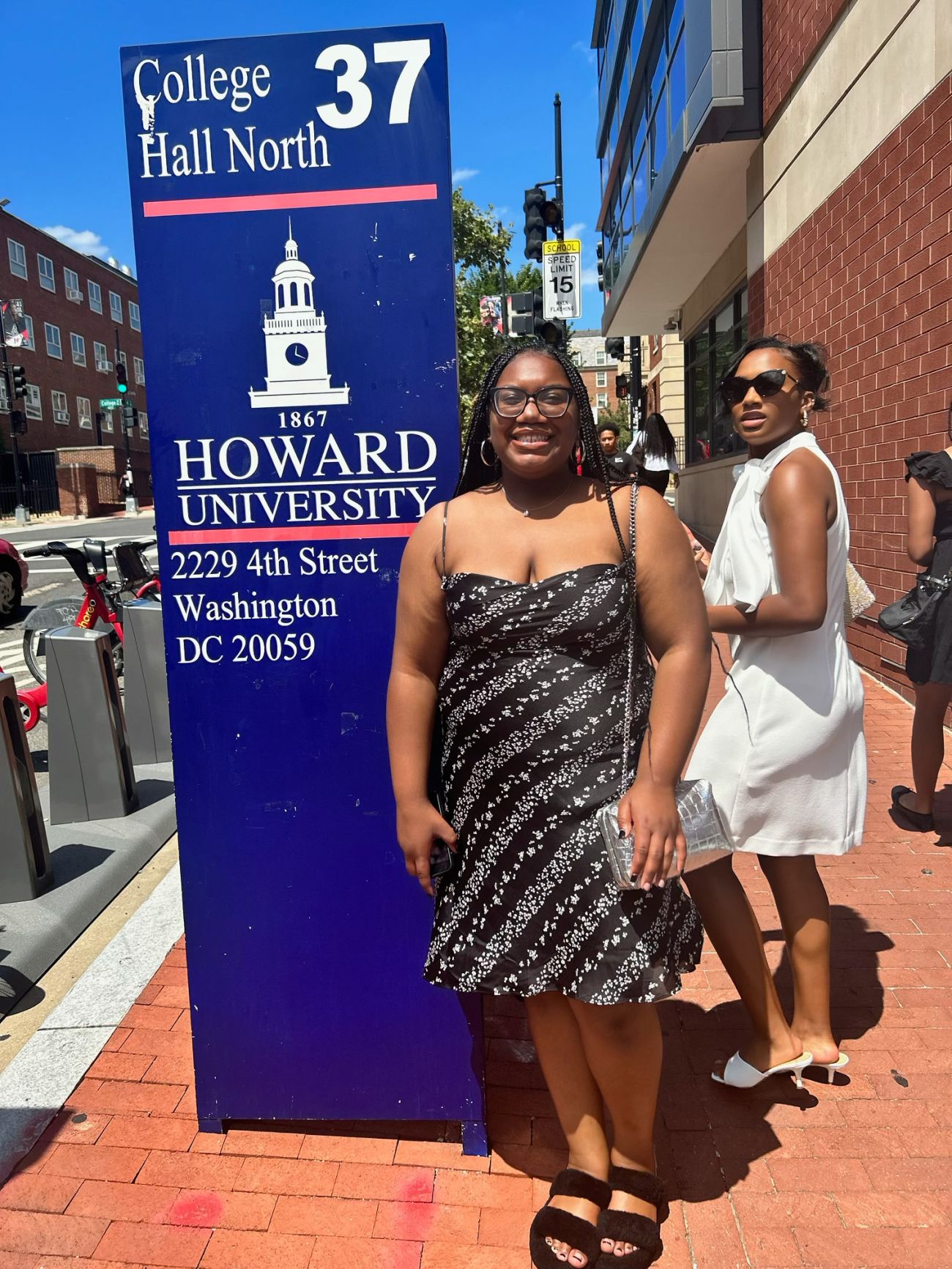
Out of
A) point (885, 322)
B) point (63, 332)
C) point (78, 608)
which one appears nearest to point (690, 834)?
point (885, 322)

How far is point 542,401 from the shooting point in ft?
6.57

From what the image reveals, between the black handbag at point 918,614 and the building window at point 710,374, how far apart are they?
761cm

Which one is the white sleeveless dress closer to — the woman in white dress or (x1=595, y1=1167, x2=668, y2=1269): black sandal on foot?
the woman in white dress

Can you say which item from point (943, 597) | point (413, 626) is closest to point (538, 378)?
point (413, 626)

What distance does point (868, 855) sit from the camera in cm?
431

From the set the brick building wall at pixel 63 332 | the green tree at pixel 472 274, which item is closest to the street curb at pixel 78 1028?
the green tree at pixel 472 274

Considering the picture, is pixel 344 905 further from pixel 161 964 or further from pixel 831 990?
pixel 831 990

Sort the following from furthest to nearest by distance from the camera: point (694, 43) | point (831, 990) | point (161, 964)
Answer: point (694, 43), point (161, 964), point (831, 990)

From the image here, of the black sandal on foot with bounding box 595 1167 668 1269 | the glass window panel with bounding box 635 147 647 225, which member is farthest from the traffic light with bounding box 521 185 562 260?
the black sandal on foot with bounding box 595 1167 668 1269

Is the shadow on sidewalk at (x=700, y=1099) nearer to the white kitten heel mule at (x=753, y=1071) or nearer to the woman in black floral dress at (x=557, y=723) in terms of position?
the white kitten heel mule at (x=753, y=1071)

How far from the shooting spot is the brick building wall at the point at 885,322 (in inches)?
232

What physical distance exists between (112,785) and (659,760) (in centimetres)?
371

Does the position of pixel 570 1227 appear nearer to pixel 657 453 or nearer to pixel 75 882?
pixel 75 882

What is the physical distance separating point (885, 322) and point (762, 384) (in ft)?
16.0
